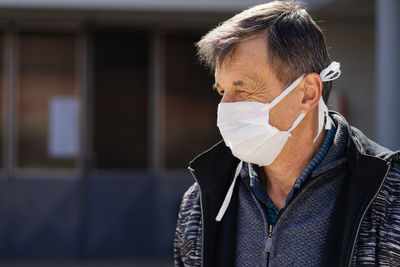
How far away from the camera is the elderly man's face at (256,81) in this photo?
228 cm

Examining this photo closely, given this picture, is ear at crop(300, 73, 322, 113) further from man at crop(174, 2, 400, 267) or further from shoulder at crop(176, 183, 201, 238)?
shoulder at crop(176, 183, 201, 238)

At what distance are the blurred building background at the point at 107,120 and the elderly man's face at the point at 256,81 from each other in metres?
7.11

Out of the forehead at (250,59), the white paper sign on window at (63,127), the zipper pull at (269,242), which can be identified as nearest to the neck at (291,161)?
the zipper pull at (269,242)

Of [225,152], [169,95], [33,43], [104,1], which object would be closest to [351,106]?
[169,95]

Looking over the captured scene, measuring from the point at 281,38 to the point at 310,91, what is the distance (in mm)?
204

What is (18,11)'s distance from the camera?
9203mm

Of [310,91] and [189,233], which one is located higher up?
[310,91]

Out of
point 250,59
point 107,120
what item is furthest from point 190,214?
point 107,120

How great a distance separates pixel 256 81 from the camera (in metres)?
2.30

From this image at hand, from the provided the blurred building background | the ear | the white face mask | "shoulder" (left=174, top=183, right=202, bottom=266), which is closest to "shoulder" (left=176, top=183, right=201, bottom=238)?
"shoulder" (left=174, top=183, right=202, bottom=266)

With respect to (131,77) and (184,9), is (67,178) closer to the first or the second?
(131,77)

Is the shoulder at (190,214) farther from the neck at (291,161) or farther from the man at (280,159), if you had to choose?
the neck at (291,161)

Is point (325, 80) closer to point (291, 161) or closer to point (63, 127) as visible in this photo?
point (291, 161)

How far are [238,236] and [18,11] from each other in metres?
7.51
